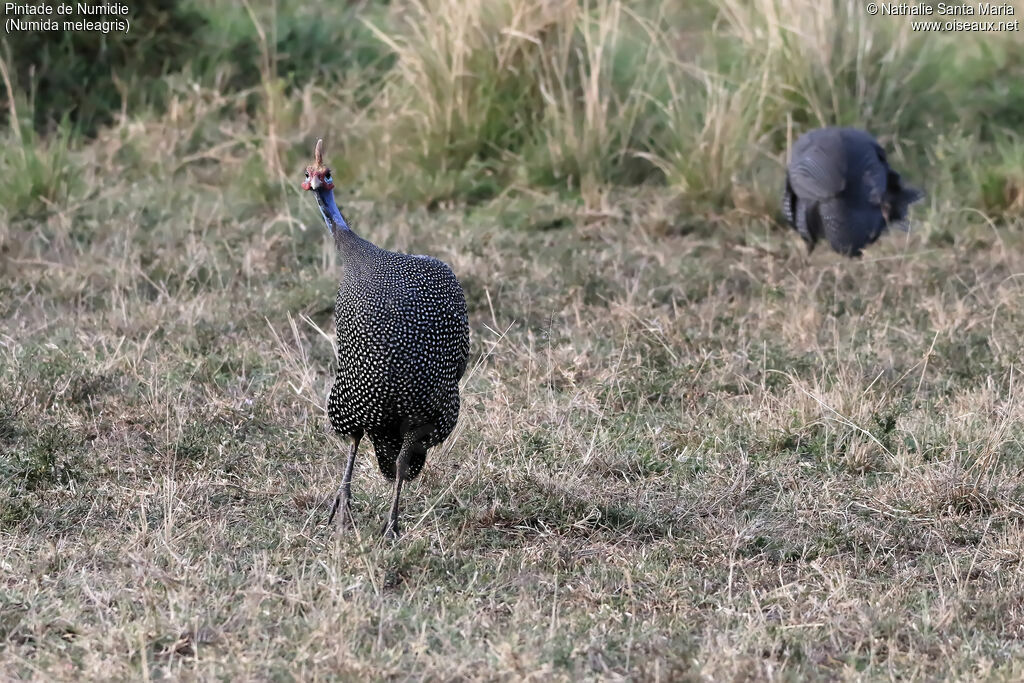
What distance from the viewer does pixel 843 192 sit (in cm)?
666

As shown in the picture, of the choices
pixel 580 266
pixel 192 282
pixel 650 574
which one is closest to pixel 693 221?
pixel 580 266

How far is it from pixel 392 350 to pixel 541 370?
1467 millimetres

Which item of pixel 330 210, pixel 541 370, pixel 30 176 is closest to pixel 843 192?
pixel 541 370

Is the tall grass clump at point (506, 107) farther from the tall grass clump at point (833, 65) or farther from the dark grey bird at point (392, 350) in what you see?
the dark grey bird at point (392, 350)

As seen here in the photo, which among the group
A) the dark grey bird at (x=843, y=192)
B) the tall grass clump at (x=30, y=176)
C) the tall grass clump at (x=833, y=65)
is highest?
the tall grass clump at (x=833, y=65)

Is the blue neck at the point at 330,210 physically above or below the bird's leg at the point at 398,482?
above

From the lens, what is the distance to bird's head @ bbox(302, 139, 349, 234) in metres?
3.87

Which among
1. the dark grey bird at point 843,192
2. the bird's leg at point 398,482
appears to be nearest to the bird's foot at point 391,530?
the bird's leg at point 398,482

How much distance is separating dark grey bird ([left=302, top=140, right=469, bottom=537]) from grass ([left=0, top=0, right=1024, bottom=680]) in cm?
27

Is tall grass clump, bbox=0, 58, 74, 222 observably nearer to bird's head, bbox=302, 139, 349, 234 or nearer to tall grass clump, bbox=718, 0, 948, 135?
bird's head, bbox=302, 139, 349, 234

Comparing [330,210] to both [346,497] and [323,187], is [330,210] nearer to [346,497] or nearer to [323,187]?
[323,187]

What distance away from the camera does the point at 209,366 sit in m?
5.21

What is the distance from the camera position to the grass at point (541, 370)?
A: 3.36 m

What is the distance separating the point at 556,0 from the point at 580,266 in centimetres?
185
